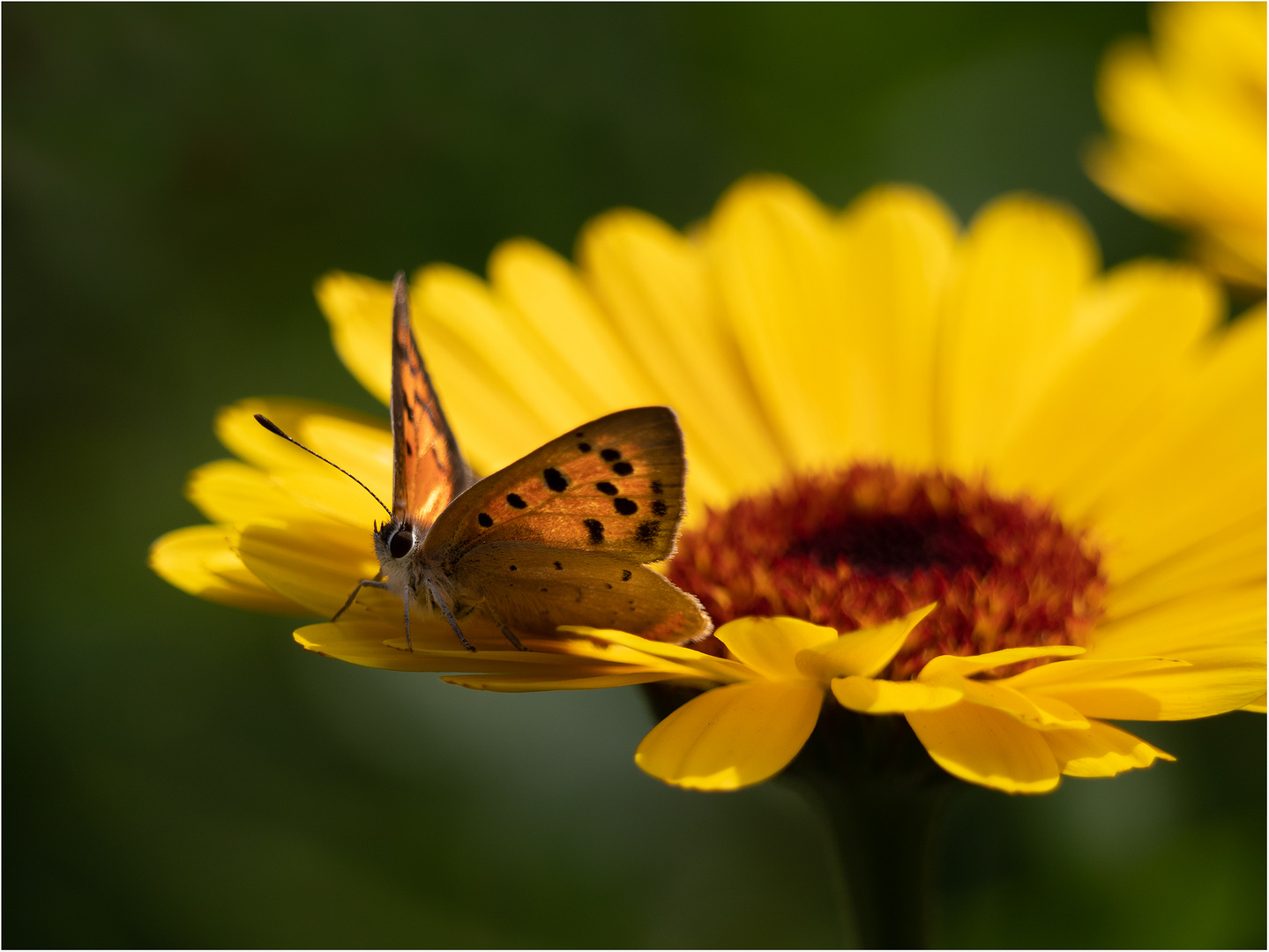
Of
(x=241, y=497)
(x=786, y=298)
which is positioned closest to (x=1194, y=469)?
(x=786, y=298)

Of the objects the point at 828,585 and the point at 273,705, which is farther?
the point at 273,705

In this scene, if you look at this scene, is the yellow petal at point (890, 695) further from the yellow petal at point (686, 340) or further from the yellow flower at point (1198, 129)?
the yellow flower at point (1198, 129)

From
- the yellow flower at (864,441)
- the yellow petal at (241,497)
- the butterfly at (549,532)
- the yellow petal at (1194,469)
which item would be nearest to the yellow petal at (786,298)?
the yellow flower at (864,441)

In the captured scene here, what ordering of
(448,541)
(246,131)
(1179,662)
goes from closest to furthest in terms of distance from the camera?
(1179,662) → (448,541) → (246,131)

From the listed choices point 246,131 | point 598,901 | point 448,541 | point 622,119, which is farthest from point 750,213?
point 598,901

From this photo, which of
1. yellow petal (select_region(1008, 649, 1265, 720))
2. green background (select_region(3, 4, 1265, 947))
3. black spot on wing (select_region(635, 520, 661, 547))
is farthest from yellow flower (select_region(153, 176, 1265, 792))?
green background (select_region(3, 4, 1265, 947))

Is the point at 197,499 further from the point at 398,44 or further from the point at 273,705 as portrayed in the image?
the point at 398,44
